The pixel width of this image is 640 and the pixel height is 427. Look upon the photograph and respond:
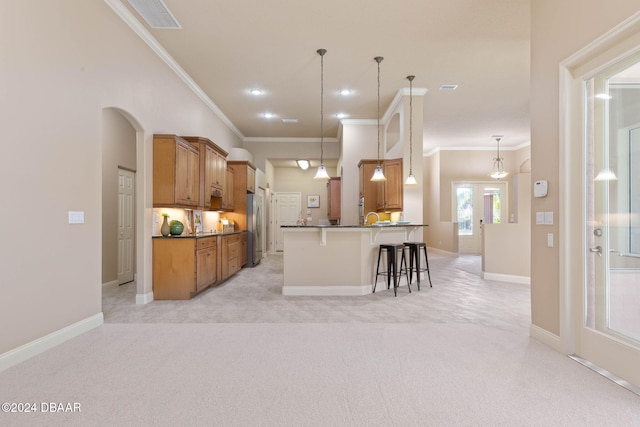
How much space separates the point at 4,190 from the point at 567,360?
4.52 meters

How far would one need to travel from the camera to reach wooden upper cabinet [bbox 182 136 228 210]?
550cm

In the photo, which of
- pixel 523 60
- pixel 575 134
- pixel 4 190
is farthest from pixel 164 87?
pixel 523 60

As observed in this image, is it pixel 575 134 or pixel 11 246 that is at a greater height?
pixel 575 134

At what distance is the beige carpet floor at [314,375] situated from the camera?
6.23ft

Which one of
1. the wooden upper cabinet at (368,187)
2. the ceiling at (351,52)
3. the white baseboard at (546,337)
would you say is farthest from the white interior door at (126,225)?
the white baseboard at (546,337)

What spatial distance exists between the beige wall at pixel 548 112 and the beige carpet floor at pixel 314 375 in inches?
17.9

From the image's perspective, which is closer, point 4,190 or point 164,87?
point 4,190

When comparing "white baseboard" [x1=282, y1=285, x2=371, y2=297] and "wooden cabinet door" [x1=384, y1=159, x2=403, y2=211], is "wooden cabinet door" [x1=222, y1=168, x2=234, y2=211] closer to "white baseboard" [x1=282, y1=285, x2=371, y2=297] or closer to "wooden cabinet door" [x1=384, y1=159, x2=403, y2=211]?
"white baseboard" [x1=282, y1=285, x2=371, y2=297]

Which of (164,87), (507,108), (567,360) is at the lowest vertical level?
(567,360)

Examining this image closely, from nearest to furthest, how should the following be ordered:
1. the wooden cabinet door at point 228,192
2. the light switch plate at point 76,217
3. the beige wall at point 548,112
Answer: the beige wall at point 548,112 → the light switch plate at point 76,217 → the wooden cabinet door at point 228,192

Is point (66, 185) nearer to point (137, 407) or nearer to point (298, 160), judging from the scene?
point (137, 407)

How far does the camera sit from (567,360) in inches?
104

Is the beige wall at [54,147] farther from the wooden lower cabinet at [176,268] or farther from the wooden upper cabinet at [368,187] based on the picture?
the wooden upper cabinet at [368,187]

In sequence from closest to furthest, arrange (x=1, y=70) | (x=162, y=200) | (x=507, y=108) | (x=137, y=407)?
(x=137, y=407) < (x=1, y=70) < (x=162, y=200) < (x=507, y=108)
